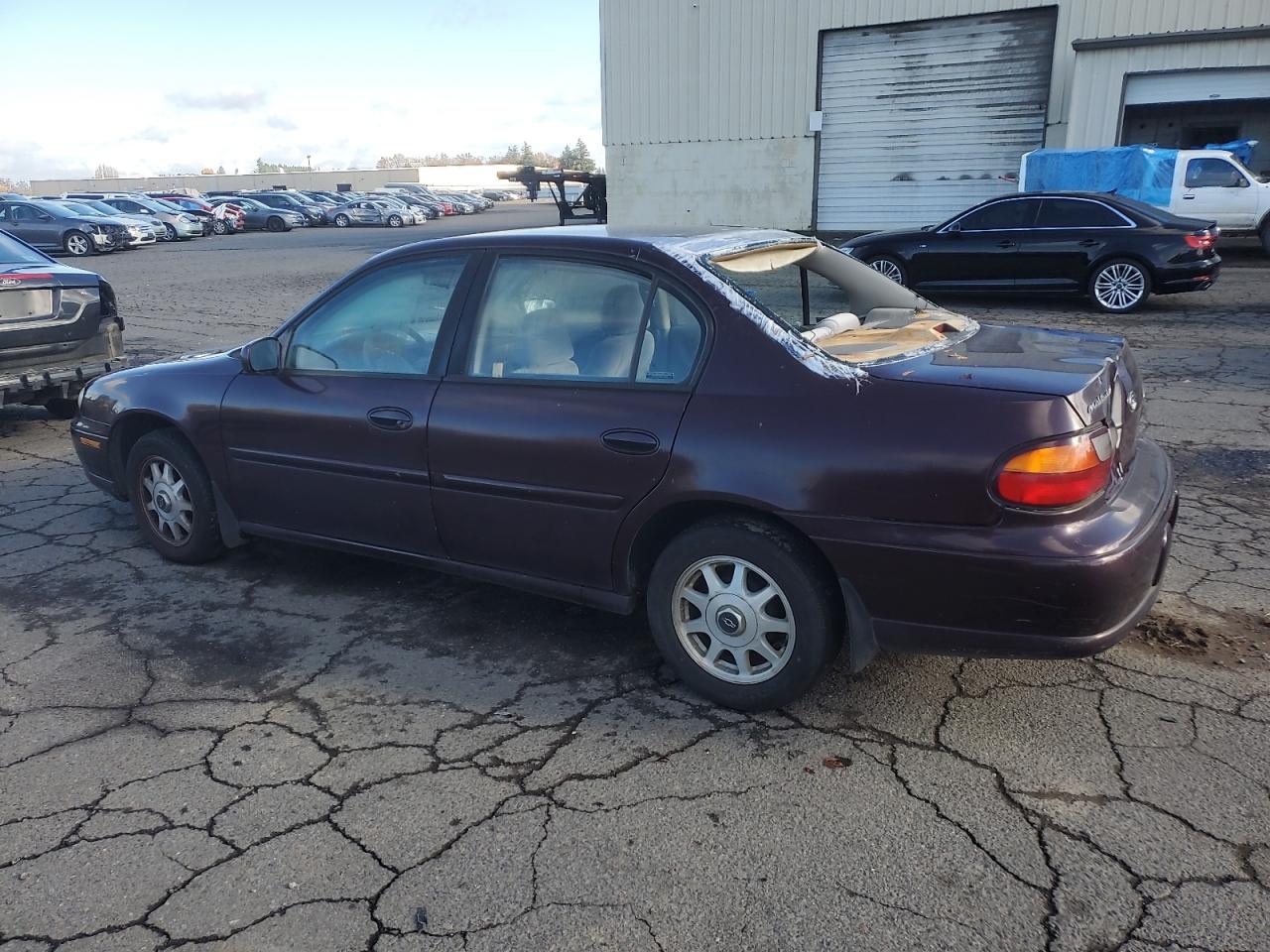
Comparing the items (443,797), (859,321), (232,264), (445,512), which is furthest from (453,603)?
(232,264)

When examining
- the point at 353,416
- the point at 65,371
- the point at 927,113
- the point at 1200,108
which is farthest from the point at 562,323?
the point at 1200,108

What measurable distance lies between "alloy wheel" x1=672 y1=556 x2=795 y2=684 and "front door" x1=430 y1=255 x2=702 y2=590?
327 millimetres

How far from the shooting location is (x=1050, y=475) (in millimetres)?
2770

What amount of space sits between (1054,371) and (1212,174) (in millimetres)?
16651

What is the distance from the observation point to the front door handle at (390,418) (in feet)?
12.5

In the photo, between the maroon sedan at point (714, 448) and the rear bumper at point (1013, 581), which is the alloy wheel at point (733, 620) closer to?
the maroon sedan at point (714, 448)

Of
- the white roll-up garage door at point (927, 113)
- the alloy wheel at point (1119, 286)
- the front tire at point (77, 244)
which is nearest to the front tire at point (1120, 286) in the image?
the alloy wheel at point (1119, 286)

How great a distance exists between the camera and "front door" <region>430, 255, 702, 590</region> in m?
3.32

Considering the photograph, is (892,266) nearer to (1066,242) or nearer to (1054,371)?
(1066,242)

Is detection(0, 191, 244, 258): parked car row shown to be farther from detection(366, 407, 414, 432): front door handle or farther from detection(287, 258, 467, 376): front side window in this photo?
detection(366, 407, 414, 432): front door handle

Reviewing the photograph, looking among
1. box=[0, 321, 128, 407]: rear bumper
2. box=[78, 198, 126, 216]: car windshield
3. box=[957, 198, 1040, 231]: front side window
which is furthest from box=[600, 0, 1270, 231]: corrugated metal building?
box=[0, 321, 128, 407]: rear bumper

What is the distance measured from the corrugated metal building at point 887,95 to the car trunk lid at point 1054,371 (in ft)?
61.5

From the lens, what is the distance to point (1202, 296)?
13.3m

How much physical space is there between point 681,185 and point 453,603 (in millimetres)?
22829
